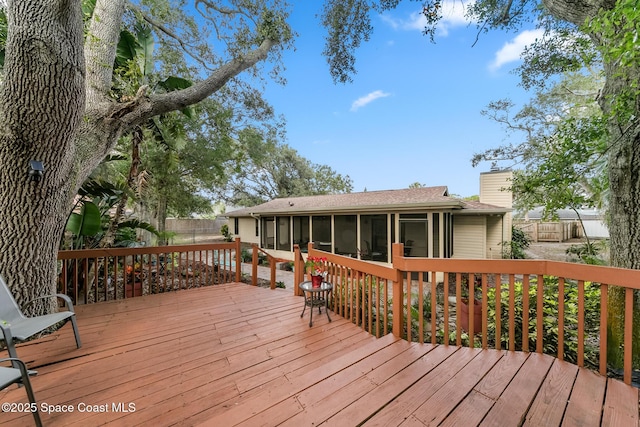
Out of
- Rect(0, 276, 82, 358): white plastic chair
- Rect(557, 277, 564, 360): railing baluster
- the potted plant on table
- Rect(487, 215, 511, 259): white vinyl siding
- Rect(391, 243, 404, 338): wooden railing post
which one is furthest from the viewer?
Rect(487, 215, 511, 259): white vinyl siding

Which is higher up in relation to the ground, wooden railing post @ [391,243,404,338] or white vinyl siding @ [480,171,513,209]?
white vinyl siding @ [480,171,513,209]

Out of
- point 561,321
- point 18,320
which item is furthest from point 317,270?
point 18,320

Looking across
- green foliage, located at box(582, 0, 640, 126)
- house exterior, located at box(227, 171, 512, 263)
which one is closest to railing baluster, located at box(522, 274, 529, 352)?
green foliage, located at box(582, 0, 640, 126)

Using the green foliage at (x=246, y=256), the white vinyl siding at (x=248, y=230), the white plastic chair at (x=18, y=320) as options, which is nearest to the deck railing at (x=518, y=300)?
the white plastic chair at (x=18, y=320)

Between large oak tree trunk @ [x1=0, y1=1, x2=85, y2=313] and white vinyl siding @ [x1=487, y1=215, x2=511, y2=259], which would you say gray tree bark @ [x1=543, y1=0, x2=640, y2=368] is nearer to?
large oak tree trunk @ [x1=0, y1=1, x2=85, y2=313]

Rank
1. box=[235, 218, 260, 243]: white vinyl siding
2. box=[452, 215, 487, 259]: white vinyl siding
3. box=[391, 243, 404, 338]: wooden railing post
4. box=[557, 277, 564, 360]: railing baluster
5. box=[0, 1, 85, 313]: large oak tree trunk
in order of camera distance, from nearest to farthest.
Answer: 1. box=[557, 277, 564, 360]: railing baluster
2. box=[391, 243, 404, 338]: wooden railing post
3. box=[0, 1, 85, 313]: large oak tree trunk
4. box=[452, 215, 487, 259]: white vinyl siding
5. box=[235, 218, 260, 243]: white vinyl siding

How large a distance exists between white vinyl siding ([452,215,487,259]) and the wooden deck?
6781 millimetres

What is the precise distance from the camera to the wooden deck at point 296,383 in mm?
1556

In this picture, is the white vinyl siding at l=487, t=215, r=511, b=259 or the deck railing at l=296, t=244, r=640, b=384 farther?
the white vinyl siding at l=487, t=215, r=511, b=259

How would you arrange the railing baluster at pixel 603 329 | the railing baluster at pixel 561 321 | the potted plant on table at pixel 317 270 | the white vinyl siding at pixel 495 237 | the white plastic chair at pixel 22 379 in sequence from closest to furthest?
the white plastic chair at pixel 22 379 → the railing baluster at pixel 603 329 → the railing baluster at pixel 561 321 → the potted plant on table at pixel 317 270 → the white vinyl siding at pixel 495 237

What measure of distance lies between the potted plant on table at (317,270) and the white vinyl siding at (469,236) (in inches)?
265

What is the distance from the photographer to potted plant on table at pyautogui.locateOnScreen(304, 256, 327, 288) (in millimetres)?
3373

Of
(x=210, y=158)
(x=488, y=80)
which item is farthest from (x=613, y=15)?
(x=210, y=158)

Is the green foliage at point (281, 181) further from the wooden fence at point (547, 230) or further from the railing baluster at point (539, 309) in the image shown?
the railing baluster at point (539, 309)
